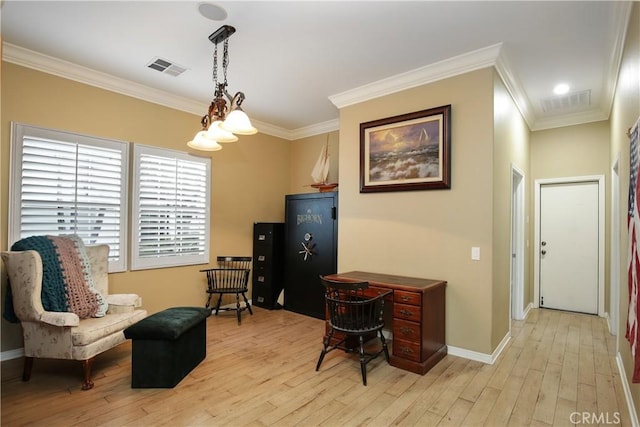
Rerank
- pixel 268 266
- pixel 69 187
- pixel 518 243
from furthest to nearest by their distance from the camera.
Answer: pixel 268 266, pixel 518 243, pixel 69 187

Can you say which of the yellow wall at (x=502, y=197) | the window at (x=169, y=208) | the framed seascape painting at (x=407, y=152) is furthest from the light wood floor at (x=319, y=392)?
the framed seascape painting at (x=407, y=152)

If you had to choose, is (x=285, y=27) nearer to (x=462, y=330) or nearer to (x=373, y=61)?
(x=373, y=61)

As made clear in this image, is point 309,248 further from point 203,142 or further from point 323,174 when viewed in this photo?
point 203,142

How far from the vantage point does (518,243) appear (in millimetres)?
4457

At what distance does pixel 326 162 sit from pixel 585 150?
367 cm

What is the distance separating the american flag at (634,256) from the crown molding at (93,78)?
177 inches

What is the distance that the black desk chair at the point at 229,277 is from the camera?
4.45 meters

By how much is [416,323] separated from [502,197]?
163 centimetres

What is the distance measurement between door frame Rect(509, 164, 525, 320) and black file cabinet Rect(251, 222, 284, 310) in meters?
3.22

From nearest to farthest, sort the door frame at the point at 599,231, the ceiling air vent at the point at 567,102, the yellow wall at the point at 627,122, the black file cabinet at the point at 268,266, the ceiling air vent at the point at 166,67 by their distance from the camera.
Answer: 1. the yellow wall at the point at 627,122
2. the ceiling air vent at the point at 166,67
3. the ceiling air vent at the point at 567,102
4. the door frame at the point at 599,231
5. the black file cabinet at the point at 268,266

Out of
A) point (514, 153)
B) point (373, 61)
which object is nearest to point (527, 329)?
point (514, 153)

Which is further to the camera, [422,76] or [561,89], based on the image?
[561,89]

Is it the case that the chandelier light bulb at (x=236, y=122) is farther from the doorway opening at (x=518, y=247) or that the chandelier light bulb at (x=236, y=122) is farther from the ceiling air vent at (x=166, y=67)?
the doorway opening at (x=518, y=247)

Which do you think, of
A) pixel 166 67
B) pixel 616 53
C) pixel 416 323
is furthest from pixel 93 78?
pixel 616 53
